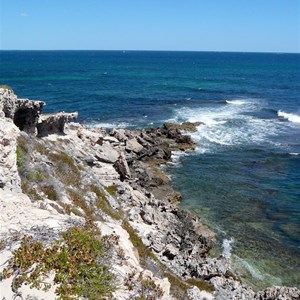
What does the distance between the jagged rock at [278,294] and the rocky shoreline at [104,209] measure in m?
0.05

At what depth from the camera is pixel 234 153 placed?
2060 inches

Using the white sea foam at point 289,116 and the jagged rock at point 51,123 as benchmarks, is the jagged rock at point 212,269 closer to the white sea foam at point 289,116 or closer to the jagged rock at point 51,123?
the jagged rock at point 51,123

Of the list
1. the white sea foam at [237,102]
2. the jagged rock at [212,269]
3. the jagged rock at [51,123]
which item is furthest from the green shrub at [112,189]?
the white sea foam at [237,102]

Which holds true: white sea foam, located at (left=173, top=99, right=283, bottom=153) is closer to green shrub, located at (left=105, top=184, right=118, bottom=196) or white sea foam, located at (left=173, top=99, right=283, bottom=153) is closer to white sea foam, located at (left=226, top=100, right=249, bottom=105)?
white sea foam, located at (left=226, top=100, right=249, bottom=105)

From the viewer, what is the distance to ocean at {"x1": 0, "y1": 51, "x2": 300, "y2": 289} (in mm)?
29344

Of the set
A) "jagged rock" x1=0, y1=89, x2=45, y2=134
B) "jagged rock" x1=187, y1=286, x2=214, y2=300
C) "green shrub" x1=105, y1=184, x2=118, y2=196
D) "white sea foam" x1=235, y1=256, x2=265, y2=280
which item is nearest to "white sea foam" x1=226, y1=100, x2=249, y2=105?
"green shrub" x1=105, y1=184, x2=118, y2=196

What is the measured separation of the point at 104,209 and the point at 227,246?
1142 cm

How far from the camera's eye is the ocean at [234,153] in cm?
2934

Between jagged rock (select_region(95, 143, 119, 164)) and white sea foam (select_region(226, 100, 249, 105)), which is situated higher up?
jagged rock (select_region(95, 143, 119, 164))

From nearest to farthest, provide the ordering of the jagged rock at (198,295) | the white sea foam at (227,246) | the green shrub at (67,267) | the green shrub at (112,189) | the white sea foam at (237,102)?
the green shrub at (67,267) < the jagged rock at (198,295) < the white sea foam at (227,246) < the green shrub at (112,189) < the white sea foam at (237,102)

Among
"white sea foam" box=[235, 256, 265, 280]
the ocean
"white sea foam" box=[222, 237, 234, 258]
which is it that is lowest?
"white sea foam" box=[235, 256, 265, 280]

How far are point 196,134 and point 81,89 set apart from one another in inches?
2048

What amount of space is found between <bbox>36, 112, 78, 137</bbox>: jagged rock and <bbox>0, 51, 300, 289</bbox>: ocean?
13.6m

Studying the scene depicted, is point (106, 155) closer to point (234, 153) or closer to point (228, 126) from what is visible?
point (234, 153)
